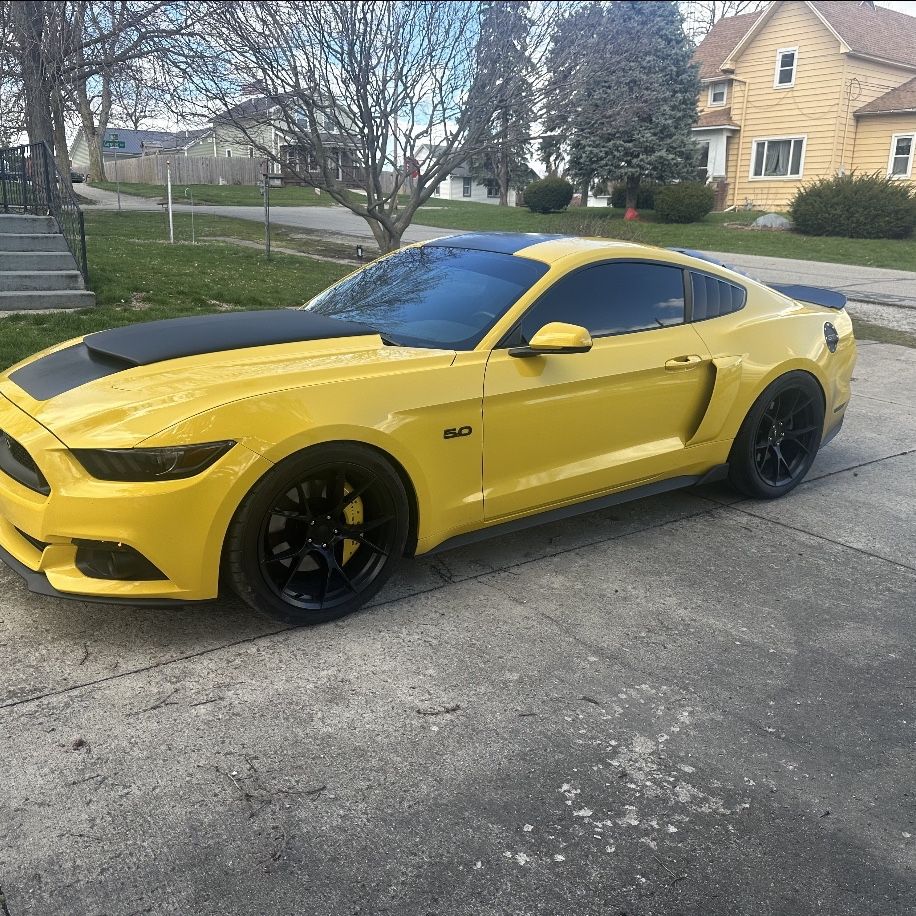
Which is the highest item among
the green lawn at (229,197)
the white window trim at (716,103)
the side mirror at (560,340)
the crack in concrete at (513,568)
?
the white window trim at (716,103)

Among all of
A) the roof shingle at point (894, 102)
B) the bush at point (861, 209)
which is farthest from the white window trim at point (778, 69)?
the bush at point (861, 209)

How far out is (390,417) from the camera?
3.51 metres

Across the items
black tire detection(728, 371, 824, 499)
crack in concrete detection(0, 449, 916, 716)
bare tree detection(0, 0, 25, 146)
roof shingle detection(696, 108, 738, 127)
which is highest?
roof shingle detection(696, 108, 738, 127)

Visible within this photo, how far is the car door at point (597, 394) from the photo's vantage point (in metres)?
3.91

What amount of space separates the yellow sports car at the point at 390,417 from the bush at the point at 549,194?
2759cm

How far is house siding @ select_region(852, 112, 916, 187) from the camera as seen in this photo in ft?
97.5

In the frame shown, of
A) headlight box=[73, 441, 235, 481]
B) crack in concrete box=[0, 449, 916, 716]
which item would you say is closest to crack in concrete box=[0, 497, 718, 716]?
crack in concrete box=[0, 449, 916, 716]

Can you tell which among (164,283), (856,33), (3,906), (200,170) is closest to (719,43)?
(856,33)

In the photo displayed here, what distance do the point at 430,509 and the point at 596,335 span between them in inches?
48.8

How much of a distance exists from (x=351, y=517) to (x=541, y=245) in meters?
1.79

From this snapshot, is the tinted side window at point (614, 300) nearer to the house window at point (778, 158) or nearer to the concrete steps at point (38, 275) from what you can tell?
the concrete steps at point (38, 275)

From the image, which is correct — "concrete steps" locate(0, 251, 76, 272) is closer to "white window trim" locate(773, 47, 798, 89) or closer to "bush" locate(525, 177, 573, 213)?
"bush" locate(525, 177, 573, 213)

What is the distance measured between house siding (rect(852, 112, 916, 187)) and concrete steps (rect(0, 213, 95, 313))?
27.6m

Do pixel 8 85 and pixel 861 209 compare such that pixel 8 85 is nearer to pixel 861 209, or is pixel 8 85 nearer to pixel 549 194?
pixel 549 194
